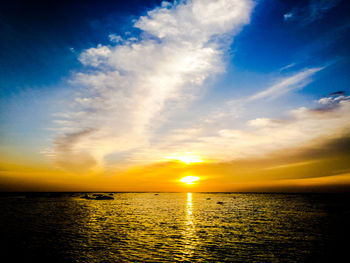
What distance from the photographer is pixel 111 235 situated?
30.4m

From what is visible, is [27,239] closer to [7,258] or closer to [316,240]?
[7,258]

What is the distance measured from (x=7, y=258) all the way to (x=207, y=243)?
23106mm

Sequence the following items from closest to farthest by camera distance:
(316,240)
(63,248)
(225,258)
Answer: (225,258)
(63,248)
(316,240)

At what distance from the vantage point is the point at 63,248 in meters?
23.3

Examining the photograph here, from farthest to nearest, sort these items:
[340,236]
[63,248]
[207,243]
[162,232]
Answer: [162,232]
[340,236]
[207,243]
[63,248]

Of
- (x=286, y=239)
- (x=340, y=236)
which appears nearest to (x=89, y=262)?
(x=286, y=239)

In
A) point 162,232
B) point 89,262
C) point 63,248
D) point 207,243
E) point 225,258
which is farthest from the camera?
point 162,232

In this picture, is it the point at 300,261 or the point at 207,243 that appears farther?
the point at 207,243

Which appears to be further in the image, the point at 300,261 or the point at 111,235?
the point at 111,235

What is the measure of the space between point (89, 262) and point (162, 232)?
1595 centimetres

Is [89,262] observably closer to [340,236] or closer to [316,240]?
[316,240]

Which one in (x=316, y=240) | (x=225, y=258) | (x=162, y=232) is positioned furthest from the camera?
(x=162, y=232)

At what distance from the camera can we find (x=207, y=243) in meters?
26.0

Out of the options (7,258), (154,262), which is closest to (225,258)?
(154,262)
